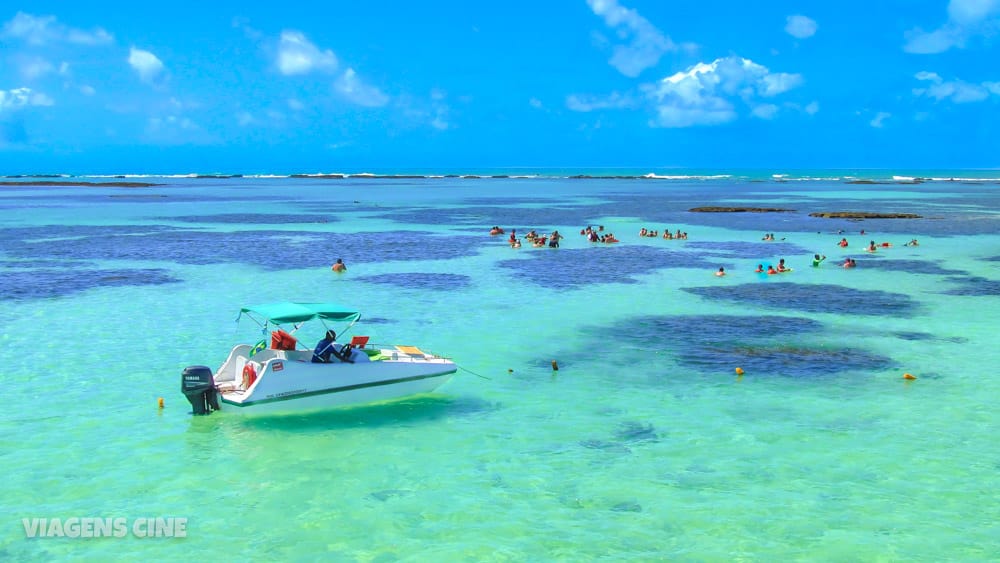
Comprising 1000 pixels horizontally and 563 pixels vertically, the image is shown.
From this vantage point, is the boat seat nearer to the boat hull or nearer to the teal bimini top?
the boat hull

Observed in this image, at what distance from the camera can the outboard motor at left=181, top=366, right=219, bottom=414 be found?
20.0 m

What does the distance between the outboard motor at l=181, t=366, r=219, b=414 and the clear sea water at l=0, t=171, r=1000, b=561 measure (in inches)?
14.3

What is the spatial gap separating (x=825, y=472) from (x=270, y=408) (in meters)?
12.7

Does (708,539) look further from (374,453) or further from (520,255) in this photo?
(520,255)

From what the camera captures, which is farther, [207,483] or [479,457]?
[479,457]

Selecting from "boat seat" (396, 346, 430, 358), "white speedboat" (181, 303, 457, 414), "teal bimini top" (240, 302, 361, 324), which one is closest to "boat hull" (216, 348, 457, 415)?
"white speedboat" (181, 303, 457, 414)

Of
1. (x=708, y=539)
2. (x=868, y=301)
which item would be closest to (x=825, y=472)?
(x=708, y=539)

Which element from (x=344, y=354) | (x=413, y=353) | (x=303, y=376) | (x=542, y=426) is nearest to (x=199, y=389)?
(x=303, y=376)

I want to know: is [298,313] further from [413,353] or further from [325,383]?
[413,353]

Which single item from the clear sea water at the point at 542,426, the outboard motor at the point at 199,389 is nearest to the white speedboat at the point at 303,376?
the outboard motor at the point at 199,389

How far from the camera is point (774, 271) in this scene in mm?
46438

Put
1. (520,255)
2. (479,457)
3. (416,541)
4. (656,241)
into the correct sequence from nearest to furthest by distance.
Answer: (416,541) < (479,457) < (520,255) < (656,241)

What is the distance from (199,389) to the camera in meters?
20.1

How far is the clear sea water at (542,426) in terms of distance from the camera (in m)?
14.8
